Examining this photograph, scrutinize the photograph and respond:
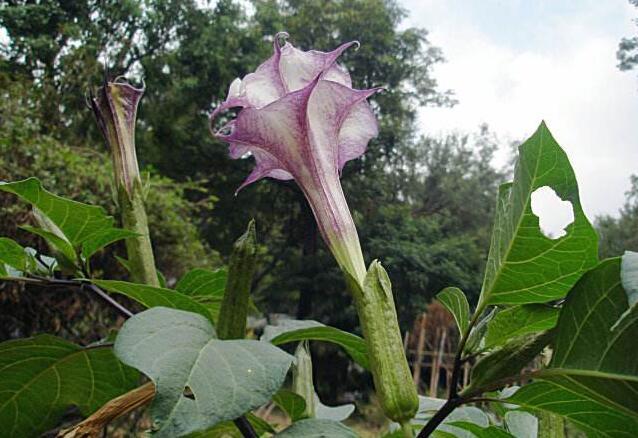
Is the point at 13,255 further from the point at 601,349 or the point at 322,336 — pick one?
the point at 601,349

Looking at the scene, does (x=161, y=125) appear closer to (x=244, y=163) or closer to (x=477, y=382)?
(x=244, y=163)

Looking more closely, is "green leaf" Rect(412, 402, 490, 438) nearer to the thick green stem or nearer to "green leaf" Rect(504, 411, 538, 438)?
"green leaf" Rect(504, 411, 538, 438)

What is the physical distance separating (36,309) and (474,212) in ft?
24.4

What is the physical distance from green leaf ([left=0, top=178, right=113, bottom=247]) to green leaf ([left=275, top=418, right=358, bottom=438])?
0.16 metres

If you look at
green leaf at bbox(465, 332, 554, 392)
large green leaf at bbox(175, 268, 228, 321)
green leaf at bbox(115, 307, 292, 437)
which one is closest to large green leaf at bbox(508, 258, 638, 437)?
green leaf at bbox(465, 332, 554, 392)

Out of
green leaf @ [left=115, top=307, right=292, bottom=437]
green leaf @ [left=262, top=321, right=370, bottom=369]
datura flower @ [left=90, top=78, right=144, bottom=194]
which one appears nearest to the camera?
green leaf @ [left=115, top=307, right=292, bottom=437]

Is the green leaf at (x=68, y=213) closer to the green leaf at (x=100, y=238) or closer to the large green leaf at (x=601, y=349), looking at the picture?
the green leaf at (x=100, y=238)

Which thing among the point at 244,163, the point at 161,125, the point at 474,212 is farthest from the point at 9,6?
the point at 474,212

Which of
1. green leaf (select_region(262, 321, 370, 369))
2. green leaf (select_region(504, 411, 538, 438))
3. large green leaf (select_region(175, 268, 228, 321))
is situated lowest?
green leaf (select_region(504, 411, 538, 438))

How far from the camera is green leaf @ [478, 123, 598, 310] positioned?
0.84 feet

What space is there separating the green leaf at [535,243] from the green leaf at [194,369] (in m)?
0.11

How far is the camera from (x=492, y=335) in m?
0.29

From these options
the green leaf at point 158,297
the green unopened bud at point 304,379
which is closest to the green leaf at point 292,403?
the green unopened bud at point 304,379

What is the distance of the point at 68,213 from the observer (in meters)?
0.36
